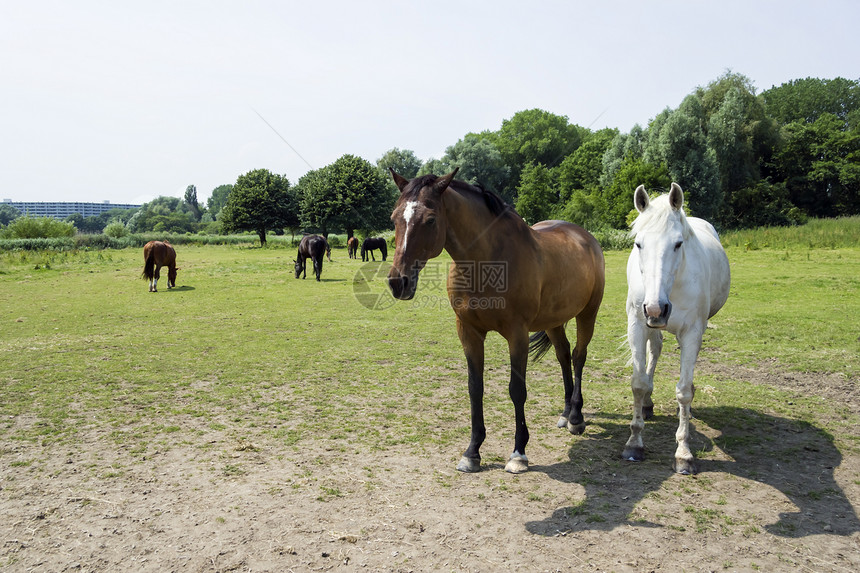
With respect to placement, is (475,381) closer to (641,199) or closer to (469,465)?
(469,465)

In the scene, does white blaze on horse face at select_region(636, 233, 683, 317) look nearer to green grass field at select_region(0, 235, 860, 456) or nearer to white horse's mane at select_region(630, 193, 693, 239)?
white horse's mane at select_region(630, 193, 693, 239)

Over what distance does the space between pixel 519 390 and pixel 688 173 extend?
1524 inches

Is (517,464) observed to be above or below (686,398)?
below

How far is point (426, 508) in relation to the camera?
350 cm

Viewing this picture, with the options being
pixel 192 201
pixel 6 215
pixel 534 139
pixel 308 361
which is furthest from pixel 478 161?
pixel 6 215

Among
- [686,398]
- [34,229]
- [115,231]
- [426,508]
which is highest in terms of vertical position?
[115,231]

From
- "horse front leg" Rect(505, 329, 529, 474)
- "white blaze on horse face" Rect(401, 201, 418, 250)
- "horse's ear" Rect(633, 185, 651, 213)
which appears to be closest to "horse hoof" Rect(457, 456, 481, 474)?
"horse front leg" Rect(505, 329, 529, 474)

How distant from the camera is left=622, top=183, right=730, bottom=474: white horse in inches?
149

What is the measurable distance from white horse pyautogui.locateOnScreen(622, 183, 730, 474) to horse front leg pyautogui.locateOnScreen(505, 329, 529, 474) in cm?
96

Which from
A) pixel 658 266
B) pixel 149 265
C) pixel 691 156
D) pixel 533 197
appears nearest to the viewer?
pixel 658 266

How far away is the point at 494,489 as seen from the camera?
3820mm

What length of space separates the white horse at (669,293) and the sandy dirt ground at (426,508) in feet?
1.44

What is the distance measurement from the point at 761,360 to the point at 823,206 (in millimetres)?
48922

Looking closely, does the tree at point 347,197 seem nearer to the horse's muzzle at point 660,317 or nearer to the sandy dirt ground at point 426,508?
the sandy dirt ground at point 426,508
